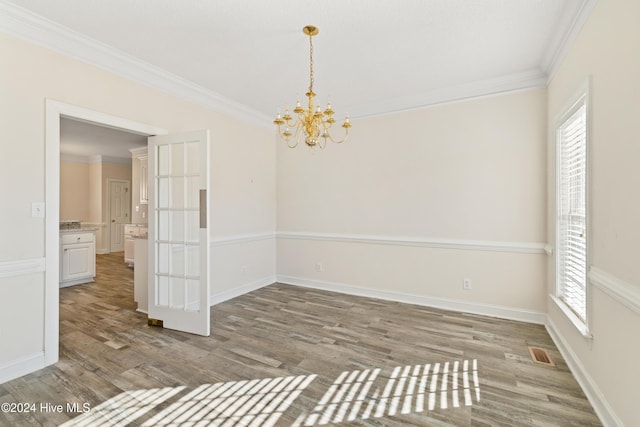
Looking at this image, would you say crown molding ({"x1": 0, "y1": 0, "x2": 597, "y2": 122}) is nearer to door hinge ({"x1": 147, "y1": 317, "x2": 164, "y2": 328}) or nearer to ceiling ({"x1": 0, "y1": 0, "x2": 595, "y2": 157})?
ceiling ({"x1": 0, "y1": 0, "x2": 595, "y2": 157})

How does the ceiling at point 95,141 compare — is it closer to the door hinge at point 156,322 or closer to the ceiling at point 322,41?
the ceiling at point 322,41

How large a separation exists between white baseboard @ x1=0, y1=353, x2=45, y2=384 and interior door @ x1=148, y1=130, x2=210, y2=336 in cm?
99

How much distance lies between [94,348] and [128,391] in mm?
948

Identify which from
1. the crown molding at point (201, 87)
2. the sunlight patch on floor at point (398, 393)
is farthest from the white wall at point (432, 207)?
the sunlight patch on floor at point (398, 393)

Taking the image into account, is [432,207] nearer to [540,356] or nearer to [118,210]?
[540,356]

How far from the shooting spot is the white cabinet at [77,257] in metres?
4.96

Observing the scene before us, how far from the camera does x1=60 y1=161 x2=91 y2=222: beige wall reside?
25.6ft

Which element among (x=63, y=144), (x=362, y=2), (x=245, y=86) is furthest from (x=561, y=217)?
(x=63, y=144)

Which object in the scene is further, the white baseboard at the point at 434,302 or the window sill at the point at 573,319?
the white baseboard at the point at 434,302

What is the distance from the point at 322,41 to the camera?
2.66 meters

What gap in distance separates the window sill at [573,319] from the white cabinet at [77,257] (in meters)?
6.77

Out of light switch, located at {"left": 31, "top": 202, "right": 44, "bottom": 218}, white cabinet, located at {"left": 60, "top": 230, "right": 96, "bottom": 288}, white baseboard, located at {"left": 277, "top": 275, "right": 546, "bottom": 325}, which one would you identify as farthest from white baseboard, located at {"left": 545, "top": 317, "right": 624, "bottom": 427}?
white cabinet, located at {"left": 60, "top": 230, "right": 96, "bottom": 288}

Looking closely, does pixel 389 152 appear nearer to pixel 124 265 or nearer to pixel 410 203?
pixel 410 203

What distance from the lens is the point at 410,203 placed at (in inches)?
160
